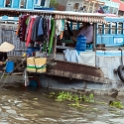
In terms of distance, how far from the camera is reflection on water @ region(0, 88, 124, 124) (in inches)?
322

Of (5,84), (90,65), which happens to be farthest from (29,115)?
(5,84)

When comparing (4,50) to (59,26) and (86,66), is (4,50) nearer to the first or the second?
(59,26)

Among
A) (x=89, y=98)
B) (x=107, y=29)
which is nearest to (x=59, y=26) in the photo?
(x=89, y=98)

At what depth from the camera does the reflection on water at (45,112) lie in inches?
322

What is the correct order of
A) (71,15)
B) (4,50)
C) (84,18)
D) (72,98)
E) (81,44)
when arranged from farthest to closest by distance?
(81,44), (4,50), (84,18), (71,15), (72,98)

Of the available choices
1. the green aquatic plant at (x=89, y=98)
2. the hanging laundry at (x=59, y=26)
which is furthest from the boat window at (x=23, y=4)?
the green aquatic plant at (x=89, y=98)

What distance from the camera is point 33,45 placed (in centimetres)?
1209

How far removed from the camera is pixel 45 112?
29.4ft

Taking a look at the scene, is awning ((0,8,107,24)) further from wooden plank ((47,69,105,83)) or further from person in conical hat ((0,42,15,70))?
wooden plank ((47,69,105,83))

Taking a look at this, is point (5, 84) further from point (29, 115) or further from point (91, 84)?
point (29, 115)

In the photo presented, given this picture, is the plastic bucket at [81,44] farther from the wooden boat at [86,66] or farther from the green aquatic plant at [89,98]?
the green aquatic plant at [89,98]

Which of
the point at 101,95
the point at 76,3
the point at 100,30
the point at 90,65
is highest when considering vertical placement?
the point at 76,3

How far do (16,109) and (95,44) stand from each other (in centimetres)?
441

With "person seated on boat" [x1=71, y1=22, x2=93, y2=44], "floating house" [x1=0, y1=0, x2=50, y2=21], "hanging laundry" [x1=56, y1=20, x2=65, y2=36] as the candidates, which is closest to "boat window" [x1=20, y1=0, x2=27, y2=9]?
"floating house" [x1=0, y1=0, x2=50, y2=21]
